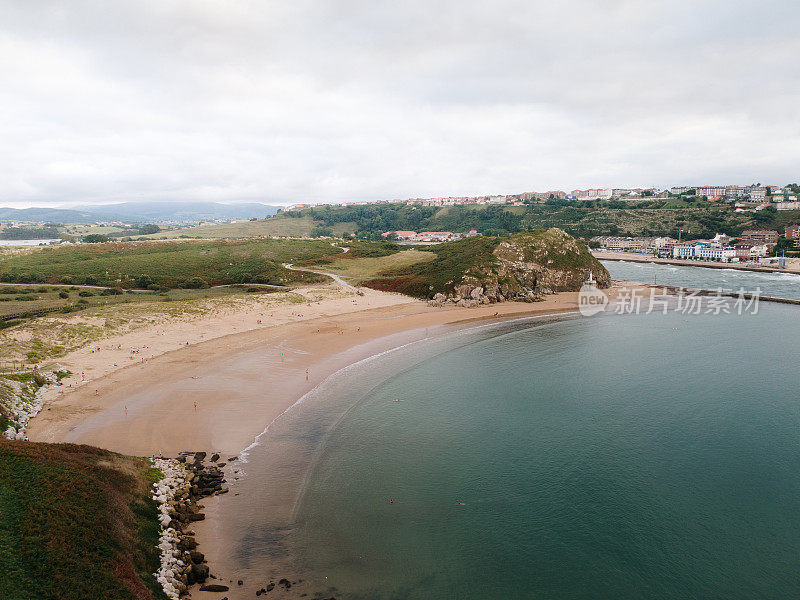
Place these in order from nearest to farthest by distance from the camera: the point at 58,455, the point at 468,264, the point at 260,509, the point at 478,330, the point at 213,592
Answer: the point at 213,592, the point at 58,455, the point at 260,509, the point at 478,330, the point at 468,264

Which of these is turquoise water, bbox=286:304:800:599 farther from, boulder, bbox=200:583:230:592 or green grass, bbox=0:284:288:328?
green grass, bbox=0:284:288:328

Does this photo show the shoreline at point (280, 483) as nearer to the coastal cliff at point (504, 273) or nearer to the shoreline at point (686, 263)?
the coastal cliff at point (504, 273)

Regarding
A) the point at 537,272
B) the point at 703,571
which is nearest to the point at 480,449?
the point at 703,571

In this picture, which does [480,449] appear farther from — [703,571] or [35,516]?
[35,516]

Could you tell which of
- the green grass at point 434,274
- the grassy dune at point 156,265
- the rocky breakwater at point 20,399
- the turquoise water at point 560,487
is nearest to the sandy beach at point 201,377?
the rocky breakwater at point 20,399
